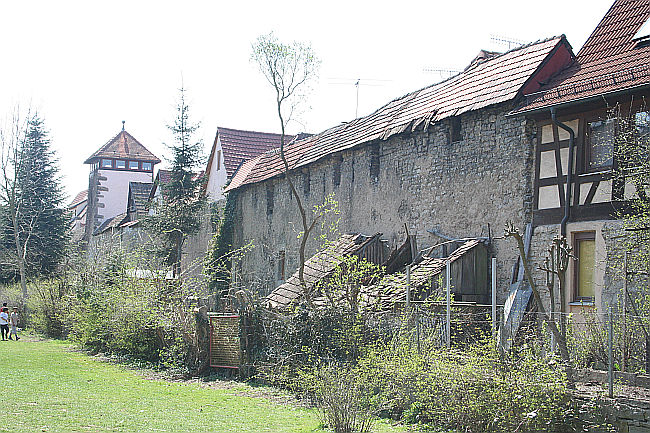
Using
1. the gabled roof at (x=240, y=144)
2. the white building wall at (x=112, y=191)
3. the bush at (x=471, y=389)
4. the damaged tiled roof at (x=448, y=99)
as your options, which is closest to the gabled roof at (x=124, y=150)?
the white building wall at (x=112, y=191)

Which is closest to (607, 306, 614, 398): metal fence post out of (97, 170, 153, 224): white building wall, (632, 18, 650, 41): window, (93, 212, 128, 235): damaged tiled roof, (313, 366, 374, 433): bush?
(313, 366, 374, 433): bush

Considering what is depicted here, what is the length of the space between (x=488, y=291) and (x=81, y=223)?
4951 centimetres

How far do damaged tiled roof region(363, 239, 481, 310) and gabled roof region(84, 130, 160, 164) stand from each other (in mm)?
41068

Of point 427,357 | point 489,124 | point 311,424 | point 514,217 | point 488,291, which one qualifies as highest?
point 489,124

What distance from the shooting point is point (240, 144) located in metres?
34.3

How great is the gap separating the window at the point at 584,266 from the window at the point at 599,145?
1.32 meters

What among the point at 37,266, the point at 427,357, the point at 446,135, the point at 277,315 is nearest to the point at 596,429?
the point at 427,357

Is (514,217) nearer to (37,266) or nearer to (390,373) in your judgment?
(390,373)

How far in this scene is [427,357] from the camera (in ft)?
38.9

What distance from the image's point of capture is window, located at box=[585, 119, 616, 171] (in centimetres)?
1343

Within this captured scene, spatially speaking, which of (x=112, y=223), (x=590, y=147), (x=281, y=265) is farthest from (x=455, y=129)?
(x=112, y=223)

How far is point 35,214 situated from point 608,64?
109 feet

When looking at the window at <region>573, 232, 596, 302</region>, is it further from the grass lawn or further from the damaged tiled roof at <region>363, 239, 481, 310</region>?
the grass lawn

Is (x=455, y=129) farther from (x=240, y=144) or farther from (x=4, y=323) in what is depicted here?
(x=4, y=323)
